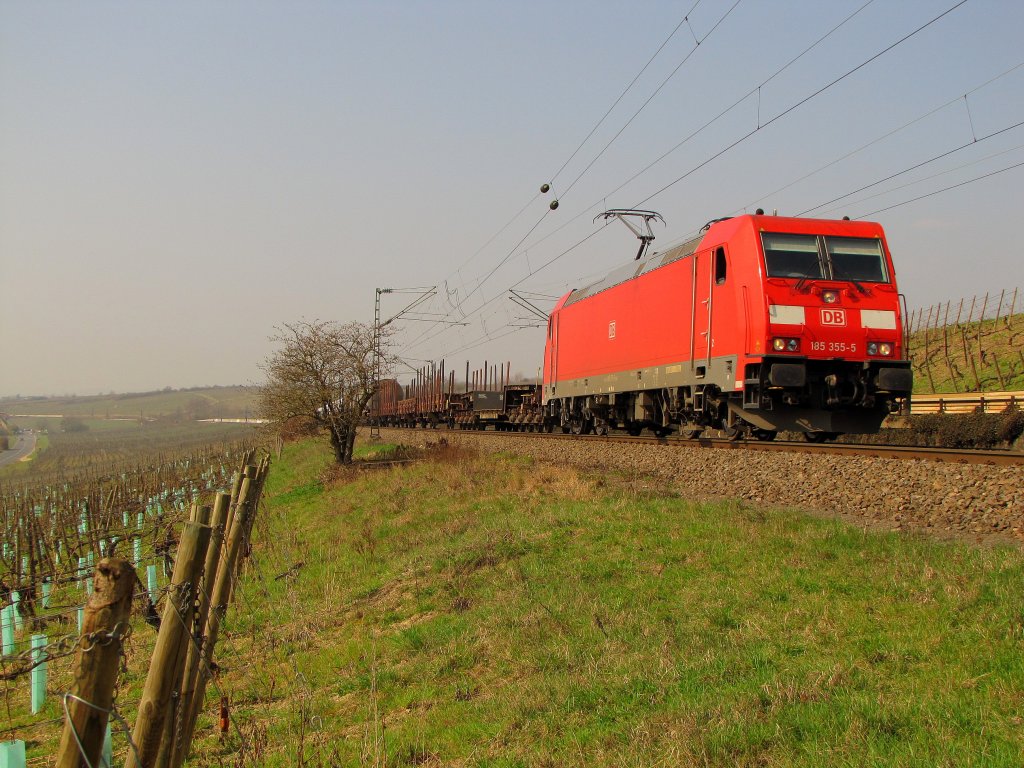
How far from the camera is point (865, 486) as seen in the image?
9.66 meters

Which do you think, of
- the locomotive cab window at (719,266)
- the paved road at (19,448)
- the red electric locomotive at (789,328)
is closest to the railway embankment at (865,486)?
the red electric locomotive at (789,328)

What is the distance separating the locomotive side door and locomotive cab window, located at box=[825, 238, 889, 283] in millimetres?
2038

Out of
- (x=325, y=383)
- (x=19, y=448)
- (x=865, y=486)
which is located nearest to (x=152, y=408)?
(x=19, y=448)

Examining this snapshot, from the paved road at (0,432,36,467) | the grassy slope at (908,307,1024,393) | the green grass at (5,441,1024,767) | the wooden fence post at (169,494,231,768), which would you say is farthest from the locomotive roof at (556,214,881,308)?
the paved road at (0,432,36,467)

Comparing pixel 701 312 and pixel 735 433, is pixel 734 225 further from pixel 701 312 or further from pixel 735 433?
pixel 735 433

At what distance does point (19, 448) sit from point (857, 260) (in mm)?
137079

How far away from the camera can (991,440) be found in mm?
19484

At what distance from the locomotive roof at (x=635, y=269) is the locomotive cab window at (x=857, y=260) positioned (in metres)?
2.63

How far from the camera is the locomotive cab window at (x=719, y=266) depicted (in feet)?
46.6

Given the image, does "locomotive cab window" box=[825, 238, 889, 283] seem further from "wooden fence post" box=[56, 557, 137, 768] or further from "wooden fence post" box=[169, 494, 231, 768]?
"wooden fence post" box=[56, 557, 137, 768]

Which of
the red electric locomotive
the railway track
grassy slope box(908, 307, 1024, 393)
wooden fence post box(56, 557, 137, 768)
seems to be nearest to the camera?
wooden fence post box(56, 557, 137, 768)

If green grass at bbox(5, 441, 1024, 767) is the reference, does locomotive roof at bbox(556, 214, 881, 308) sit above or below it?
above

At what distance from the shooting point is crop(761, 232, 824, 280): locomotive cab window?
1308 centimetres

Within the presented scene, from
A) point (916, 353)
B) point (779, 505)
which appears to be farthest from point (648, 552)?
point (916, 353)
